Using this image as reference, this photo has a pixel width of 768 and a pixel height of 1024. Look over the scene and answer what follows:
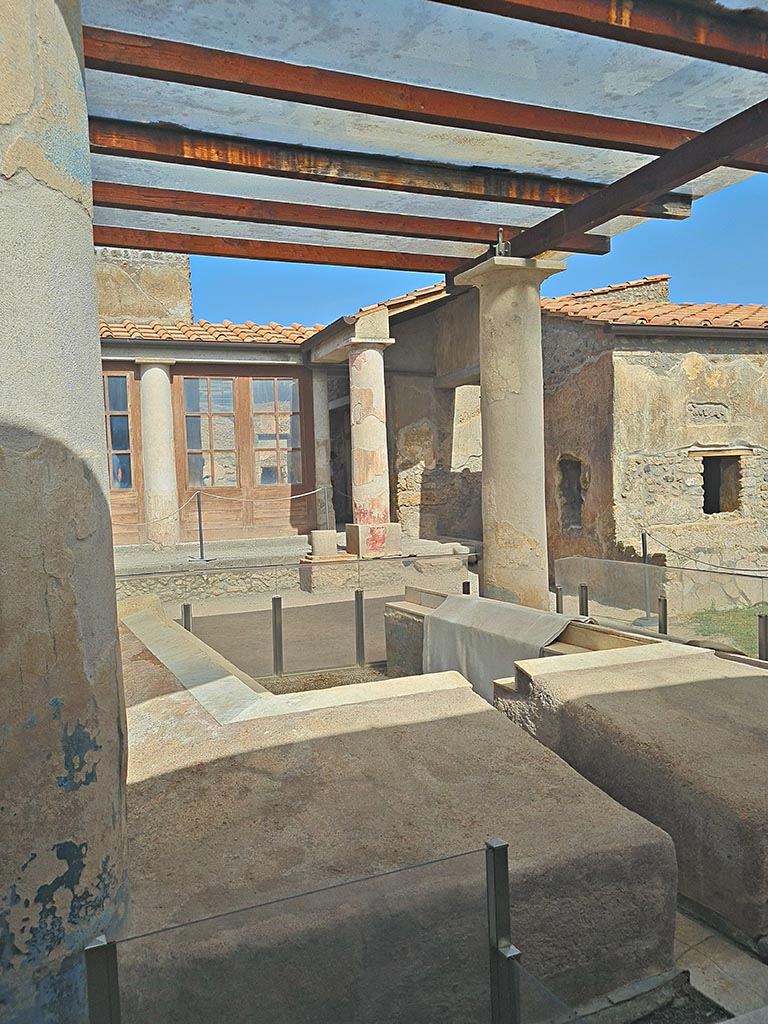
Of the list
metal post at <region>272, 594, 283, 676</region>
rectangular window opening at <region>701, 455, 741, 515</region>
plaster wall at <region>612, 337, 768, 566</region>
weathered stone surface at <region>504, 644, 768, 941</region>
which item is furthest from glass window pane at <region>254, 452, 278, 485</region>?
weathered stone surface at <region>504, 644, 768, 941</region>

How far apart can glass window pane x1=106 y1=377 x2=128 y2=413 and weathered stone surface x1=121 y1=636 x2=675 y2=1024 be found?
9223mm

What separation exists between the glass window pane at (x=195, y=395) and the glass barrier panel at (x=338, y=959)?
10.9 m

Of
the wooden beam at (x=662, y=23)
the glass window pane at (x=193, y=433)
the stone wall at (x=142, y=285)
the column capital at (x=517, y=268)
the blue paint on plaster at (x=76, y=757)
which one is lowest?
the blue paint on plaster at (x=76, y=757)

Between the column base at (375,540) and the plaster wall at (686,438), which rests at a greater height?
the plaster wall at (686,438)

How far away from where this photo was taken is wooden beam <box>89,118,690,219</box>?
4.60 meters

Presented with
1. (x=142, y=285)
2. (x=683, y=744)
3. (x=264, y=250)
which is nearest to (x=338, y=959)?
(x=683, y=744)

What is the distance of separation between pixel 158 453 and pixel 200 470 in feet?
3.09

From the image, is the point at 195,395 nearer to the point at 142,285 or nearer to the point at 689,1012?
the point at 142,285

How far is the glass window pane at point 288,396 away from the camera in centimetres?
1240

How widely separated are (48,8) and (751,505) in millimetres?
10718

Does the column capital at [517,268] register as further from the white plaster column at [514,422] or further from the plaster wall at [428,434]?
the plaster wall at [428,434]

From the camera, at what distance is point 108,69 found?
3682 millimetres

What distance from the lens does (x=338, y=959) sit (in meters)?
1.72

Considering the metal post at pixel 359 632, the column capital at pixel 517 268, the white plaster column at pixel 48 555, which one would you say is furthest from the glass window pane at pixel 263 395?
the white plaster column at pixel 48 555
